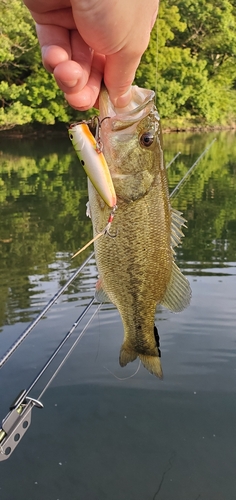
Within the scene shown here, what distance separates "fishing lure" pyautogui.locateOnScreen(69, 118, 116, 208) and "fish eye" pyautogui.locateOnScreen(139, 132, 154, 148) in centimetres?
20

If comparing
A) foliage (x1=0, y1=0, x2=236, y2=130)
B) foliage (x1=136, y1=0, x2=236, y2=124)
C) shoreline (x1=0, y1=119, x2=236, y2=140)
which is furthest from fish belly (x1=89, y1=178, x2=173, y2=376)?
shoreline (x1=0, y1=119, x2=236, y2=140)

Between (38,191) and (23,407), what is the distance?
46.1 feet

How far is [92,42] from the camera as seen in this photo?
119 centimetres

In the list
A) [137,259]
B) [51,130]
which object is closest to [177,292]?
[137,259]

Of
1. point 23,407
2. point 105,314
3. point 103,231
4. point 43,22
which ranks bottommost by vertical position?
point 105,314

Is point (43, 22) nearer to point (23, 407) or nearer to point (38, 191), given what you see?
point (23, 407)

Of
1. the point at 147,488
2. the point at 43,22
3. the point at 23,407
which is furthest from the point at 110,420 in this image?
the point at 43,22

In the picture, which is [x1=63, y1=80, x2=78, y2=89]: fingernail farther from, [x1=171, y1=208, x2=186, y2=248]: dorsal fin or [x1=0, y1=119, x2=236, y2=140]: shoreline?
[x1=0, y1=119, x2=236, y2=140]: shoreline

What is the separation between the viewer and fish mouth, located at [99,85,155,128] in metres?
1.63

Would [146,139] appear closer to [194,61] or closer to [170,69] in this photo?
[170,69]

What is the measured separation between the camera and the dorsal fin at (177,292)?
2066mm

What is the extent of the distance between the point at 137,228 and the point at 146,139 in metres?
0.36

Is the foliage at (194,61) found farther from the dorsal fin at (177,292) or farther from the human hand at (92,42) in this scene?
the human hand at (92,42)

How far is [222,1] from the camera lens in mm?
35562
